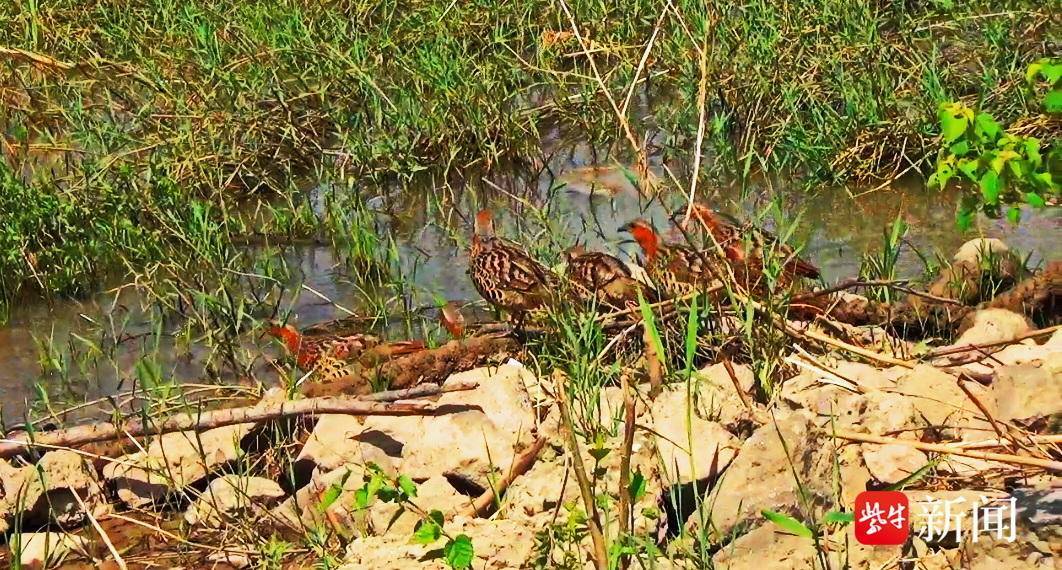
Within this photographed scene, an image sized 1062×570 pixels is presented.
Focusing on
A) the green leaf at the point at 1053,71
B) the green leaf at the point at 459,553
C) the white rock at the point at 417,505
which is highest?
the green leaf at the point at 1053,71

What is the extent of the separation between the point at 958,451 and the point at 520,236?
345cm

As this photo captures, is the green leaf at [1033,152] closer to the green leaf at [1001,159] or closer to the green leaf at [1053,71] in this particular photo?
the green leaf at [1001,159]

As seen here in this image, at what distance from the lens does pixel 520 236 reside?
276 inches

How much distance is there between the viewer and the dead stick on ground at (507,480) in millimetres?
4094

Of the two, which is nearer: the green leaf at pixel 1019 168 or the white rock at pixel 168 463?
the green leaf at pixel 1019 168

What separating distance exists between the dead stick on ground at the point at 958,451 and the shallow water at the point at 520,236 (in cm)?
231

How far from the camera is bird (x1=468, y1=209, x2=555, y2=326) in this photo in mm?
5656

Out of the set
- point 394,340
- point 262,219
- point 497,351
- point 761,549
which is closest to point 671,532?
point 761,549

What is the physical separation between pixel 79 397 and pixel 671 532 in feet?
10.7

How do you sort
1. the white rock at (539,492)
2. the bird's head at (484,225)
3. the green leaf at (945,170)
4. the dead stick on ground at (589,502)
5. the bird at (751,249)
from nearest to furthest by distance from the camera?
1. the dead stick on ground at (589,502)
2. the green leaf at (945,170)
3. the white rock at (539,492)
4. the bird at (751,249)
5. the bird's head at (484,225)

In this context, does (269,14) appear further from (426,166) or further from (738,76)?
(738,76)

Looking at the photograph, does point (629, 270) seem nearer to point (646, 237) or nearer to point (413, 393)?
point (646, 237)

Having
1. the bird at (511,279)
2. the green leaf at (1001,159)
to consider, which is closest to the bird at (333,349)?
the bird at (511,279)

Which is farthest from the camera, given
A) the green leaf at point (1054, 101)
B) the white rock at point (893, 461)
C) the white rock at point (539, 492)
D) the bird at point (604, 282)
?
the bird at point (604, 282)
